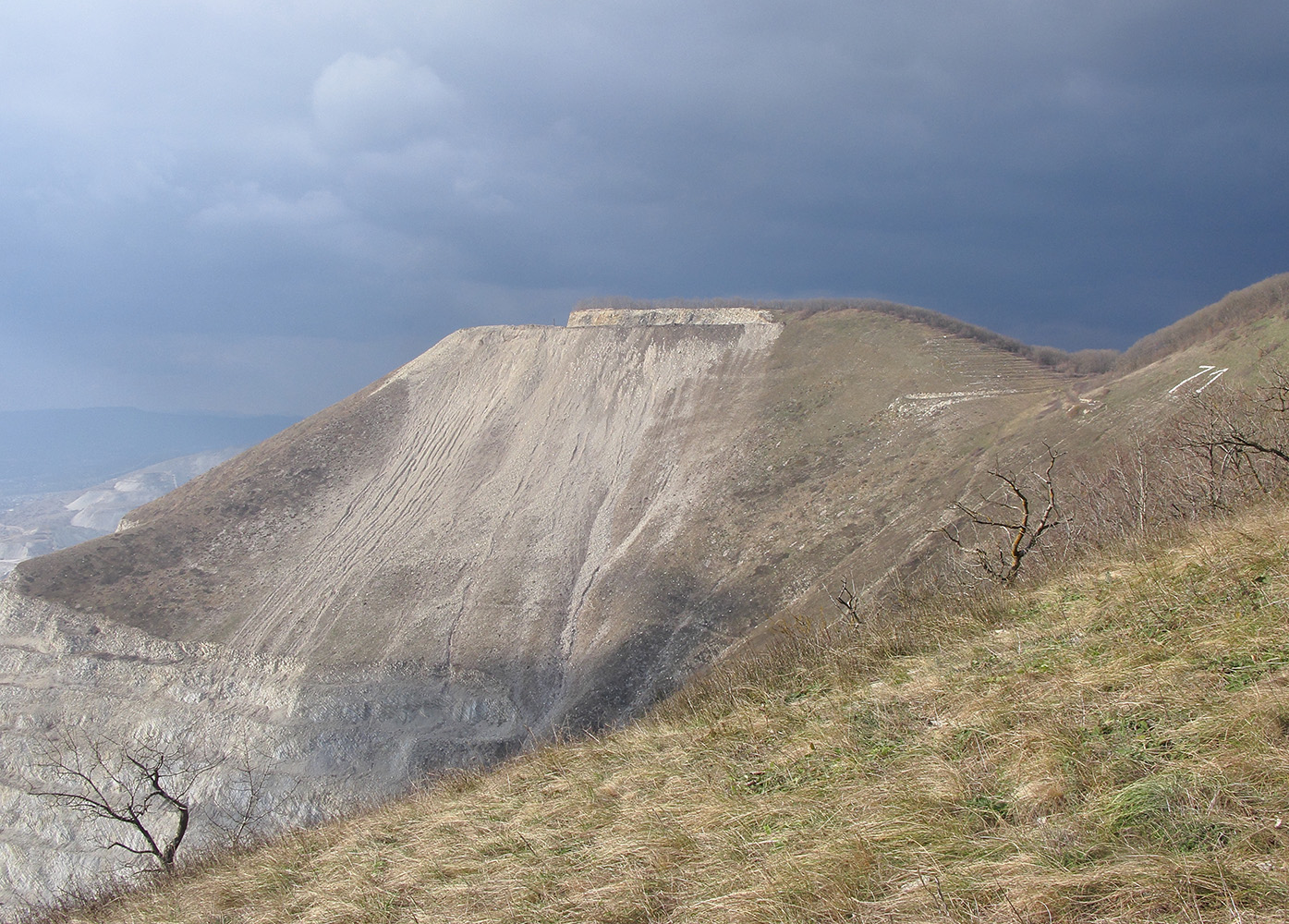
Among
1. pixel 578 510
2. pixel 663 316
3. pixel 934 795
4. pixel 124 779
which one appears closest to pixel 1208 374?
pixel 578 510

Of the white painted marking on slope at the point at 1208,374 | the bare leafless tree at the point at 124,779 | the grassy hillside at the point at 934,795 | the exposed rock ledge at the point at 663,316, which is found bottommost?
the bare leafless tree at the point at 124,779

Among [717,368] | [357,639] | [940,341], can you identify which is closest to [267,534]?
[357,639]

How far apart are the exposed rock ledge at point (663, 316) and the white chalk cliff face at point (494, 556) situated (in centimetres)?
364

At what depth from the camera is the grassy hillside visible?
2.70 metres

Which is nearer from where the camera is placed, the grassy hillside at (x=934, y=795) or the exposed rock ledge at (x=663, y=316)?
the grassy hillside at (x=934, y=795)

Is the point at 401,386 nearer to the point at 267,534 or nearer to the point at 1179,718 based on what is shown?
the point at 267,534

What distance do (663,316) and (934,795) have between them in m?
48.4

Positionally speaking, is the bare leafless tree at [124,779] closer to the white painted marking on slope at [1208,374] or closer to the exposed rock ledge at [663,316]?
the white painted marking on slope at [1208,374]

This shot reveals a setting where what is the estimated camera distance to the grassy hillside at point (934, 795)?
8.84ft

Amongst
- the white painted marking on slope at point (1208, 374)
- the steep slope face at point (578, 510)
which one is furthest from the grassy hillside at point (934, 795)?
the white painted marking on slope at point (1208, 374)

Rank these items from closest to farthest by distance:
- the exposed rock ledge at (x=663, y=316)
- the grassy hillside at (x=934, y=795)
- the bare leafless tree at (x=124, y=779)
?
1. the grassy hillside at (x=934, y=795)
2. the bare leafless tree at (x=124, y=779)
3. the exposed rock ledge at (x=663, y=316)

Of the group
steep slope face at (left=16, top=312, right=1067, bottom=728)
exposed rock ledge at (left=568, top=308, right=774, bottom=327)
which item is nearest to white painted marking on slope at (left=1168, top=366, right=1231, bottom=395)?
steep slope face at (left=16, top=312, right=1067, bottom=728)

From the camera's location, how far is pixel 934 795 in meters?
3.48

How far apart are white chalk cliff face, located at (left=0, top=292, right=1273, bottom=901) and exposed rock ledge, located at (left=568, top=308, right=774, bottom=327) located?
364 centimetres
